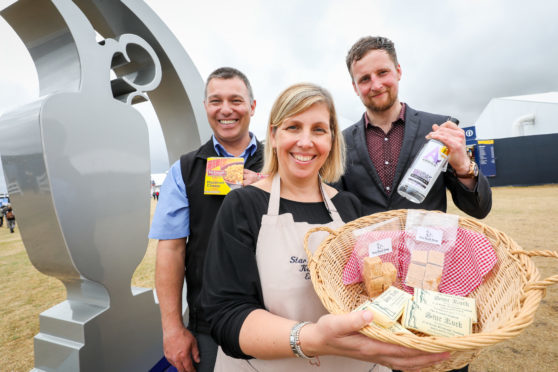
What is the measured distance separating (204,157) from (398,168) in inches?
46.0

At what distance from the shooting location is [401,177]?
5.65ft

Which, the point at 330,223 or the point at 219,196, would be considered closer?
the point at 330,223

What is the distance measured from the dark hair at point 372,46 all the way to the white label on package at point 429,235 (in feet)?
3.58

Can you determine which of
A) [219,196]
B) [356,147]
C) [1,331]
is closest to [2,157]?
[219,196]

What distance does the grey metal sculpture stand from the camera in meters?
1.50

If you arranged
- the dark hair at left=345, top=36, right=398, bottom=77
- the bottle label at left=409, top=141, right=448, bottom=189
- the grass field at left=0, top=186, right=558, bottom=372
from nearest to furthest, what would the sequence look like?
1. the bottle label at left=409, top=141, right=448, bottom=189
2. the dark hair at left=345, top=36, right=398, bottom=77
3. the grass field at left=0, top=186, right=558, bottom=372

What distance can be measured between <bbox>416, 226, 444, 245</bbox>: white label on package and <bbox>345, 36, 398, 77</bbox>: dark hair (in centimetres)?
109

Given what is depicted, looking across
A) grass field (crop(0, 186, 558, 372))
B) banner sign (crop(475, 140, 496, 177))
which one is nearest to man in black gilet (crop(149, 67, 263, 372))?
grass field (crop(0, 186, 558, 372))

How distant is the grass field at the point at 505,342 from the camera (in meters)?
2.36

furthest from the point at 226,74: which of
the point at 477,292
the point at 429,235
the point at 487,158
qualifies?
the point at 487,158

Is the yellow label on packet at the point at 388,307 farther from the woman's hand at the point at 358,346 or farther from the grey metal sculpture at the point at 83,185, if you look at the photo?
the grey metal sculpture at the point at 83,185

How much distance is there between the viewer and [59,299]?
410cm

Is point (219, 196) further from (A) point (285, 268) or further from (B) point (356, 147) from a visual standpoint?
(B) point (356, 147)

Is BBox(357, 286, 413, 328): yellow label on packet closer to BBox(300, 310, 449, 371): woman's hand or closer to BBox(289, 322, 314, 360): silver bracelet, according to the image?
BBox(300, 310, 449, 371): woman's hand
